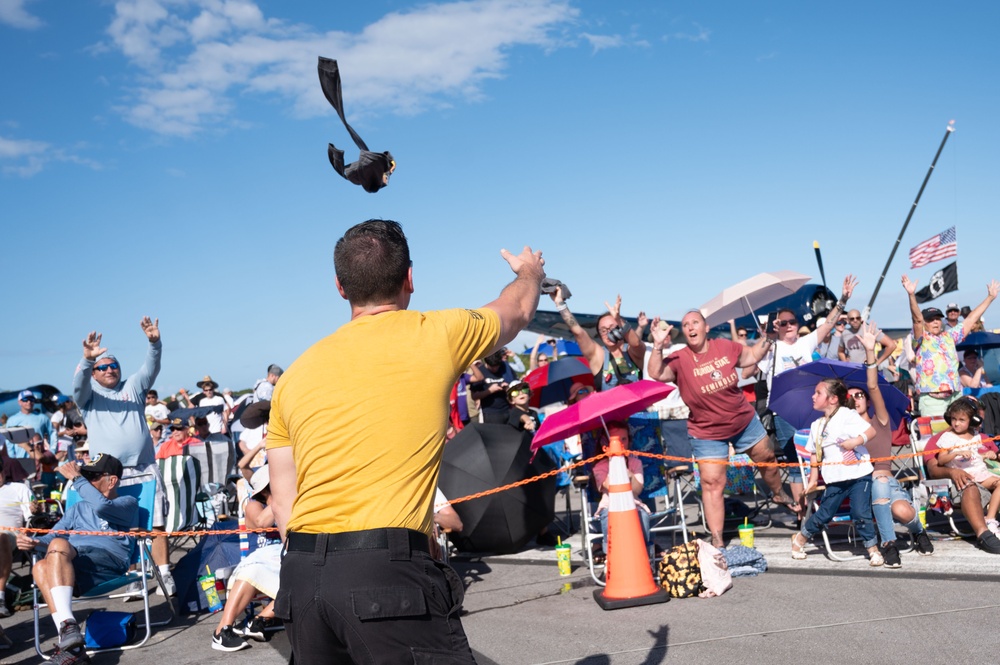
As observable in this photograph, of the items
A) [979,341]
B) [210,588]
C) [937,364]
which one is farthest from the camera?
[979,341]

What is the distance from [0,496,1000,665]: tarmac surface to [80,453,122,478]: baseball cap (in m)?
1.38

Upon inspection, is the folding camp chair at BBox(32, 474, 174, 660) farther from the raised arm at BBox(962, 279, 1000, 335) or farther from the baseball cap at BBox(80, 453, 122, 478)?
the raised arm at BBox(962, 279, 1000, 335)

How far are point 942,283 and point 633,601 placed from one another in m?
12.1

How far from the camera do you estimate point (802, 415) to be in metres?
8.83

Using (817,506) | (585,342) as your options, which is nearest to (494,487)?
(585,342)

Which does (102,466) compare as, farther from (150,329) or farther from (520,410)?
(520,410)

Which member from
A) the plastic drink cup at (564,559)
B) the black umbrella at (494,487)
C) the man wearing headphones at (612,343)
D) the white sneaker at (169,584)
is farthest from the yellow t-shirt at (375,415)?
the white sneaker at (169,584)

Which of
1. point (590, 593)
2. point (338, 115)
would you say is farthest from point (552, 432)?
point (338, 115)

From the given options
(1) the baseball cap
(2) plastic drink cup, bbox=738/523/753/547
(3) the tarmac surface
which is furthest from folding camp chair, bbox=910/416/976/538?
(1) the baseball cap

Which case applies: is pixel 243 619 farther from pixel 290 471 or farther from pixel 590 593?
pixel 290 471

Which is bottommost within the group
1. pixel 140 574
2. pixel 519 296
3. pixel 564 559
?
pixel 564 559

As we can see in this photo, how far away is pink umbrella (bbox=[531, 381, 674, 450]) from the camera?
7426mm

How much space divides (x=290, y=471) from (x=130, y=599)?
22.8 feet

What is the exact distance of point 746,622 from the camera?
616 centimetres
